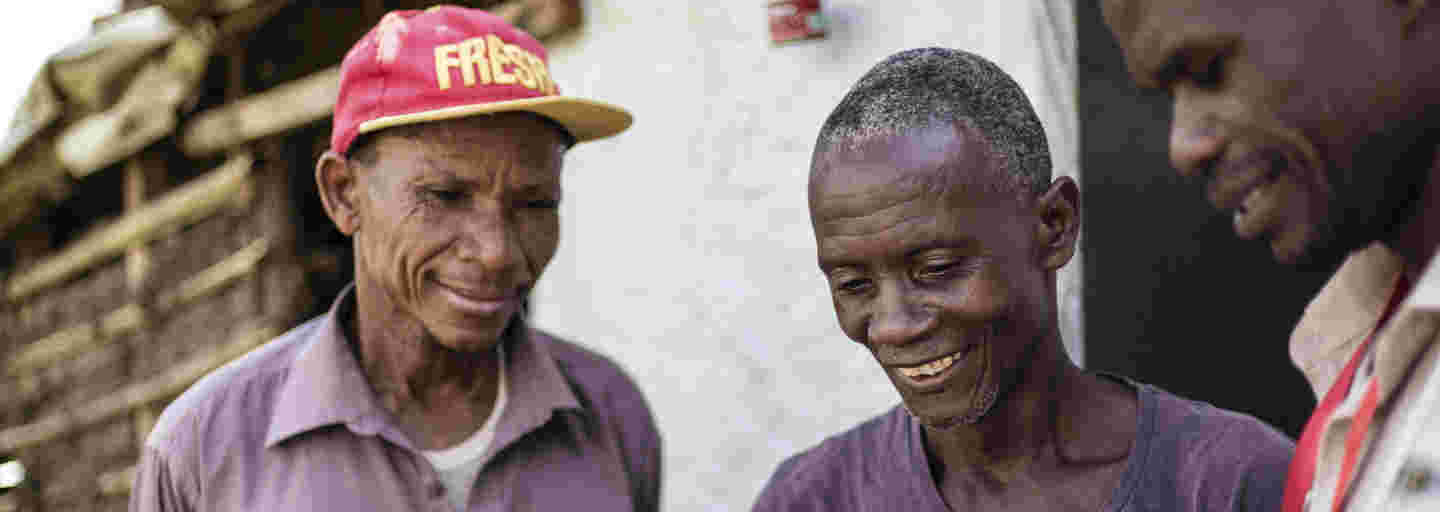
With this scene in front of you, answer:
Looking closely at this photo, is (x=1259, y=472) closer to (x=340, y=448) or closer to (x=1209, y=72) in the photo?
(x=1209, y=72)

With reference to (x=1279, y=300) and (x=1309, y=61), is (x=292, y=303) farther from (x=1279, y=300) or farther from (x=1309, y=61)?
(x=1309, y=61)

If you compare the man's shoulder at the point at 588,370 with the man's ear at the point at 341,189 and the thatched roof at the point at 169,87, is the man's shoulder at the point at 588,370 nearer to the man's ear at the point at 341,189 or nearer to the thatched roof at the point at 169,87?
the man's ear at the point at 341,189

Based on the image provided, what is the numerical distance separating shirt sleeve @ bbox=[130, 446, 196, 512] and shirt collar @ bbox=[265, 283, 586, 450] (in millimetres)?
181

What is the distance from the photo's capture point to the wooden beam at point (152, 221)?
5984mm

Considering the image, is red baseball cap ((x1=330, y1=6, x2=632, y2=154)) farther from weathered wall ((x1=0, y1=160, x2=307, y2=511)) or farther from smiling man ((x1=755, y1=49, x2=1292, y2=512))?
weathered wall ((x1=0, y1=160, x2=307, y2=511))

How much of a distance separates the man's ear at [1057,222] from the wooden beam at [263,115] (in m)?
3.53

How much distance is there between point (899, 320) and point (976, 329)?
0.12 m

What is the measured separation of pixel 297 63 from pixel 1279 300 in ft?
14.0

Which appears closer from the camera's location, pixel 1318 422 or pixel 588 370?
pixel 1318 422

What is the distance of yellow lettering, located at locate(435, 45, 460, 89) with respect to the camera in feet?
9.01

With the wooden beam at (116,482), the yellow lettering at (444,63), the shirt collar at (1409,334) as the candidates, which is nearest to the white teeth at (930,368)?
the shirt collar at (1409,334)

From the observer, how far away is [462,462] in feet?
9.23

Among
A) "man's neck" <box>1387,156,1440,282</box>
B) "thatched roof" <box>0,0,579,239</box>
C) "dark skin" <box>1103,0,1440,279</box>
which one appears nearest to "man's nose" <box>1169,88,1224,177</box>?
"dark skin" <box>1103,0,1440,279</box>

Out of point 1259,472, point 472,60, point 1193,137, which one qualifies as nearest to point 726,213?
point 472,60
